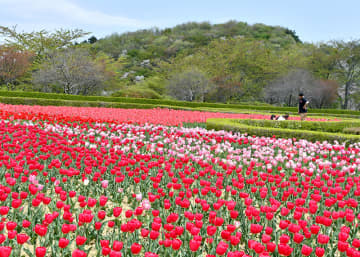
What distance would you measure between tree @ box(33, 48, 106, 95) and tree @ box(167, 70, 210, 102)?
9.69 m

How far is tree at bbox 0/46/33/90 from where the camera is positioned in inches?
1640

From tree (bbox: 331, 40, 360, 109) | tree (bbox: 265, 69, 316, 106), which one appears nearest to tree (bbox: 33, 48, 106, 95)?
tree (bbox: 265, 69, 316, 106)

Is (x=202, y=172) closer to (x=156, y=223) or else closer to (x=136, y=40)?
(x=156, y=223)

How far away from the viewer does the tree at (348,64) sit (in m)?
46.4

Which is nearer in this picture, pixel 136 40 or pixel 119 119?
pixel 119 119

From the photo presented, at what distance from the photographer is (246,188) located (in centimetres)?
596

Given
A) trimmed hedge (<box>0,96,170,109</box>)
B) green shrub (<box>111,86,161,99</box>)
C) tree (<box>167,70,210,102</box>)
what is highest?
tree (<box>167,70,210,102</box>)

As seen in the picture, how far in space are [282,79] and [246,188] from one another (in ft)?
149

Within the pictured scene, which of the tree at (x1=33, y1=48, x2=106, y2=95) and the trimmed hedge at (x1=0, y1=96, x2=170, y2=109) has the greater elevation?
the tree at (x1=33, y1=48, x2=106, y2=95)

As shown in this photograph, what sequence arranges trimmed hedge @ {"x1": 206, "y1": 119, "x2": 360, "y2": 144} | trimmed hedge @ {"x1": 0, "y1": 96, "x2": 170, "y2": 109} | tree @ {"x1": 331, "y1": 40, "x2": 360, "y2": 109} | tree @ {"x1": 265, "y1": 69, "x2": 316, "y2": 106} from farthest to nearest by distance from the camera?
tree @ {"x1": 265, "y1": 69, "x2": 316, "y2": 106} < tree @ {"x1": 331, "y1": 40, "x2": 360, "y2": 109} < trimmed hedge @ {"x1": 0, "y1": 96, "x2": 170, "y2": 109} < trimmed hedge @ {"x1": 206, "y1": 119, "x2": 360, "y2": 144}

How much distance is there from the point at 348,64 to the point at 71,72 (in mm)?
39240

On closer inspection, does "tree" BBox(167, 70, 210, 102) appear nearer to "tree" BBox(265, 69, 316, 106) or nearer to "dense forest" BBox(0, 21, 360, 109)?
"dense forest" BBox(0, 21, 360, 109)

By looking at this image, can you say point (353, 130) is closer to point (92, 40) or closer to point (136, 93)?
point (136, 93)

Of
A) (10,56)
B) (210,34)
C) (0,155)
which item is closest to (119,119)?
(0,155)
